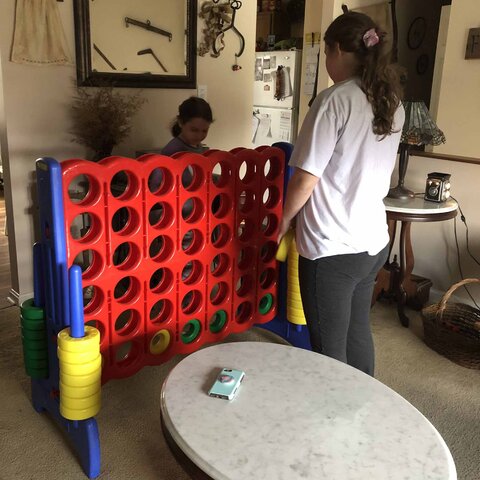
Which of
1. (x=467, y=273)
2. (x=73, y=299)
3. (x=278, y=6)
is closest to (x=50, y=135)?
(x=73, y=299)

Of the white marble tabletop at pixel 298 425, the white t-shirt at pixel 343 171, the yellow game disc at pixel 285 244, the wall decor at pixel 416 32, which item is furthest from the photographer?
the wall decor at pixel 416 32

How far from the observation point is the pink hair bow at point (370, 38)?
151 centimetres

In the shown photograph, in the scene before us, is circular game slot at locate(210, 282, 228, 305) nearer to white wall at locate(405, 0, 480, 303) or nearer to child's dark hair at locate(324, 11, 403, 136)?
child's dark hair at locate(324, 11, 403, 136)

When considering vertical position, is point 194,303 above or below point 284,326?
above

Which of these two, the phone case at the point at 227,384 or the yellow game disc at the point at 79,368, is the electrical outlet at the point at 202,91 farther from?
the phone case at the point at 227,384

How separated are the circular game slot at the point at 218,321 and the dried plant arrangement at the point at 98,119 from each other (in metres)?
1.23

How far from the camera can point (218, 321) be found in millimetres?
2348

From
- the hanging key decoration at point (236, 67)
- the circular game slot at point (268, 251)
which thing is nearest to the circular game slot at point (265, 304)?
the circular game slot at point (268, 251)

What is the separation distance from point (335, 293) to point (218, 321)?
0.81 meters

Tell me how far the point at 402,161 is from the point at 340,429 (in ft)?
6.52

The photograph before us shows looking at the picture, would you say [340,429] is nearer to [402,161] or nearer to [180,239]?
[180,239]

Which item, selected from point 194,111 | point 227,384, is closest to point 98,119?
point 194,111

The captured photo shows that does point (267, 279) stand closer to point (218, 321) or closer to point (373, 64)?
point (218, 321)

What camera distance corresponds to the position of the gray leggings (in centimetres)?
166
